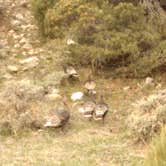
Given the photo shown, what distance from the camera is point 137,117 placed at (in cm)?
514

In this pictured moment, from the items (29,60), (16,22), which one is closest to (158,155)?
(29,60)

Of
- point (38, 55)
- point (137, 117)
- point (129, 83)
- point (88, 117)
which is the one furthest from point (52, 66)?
point (137, 117)

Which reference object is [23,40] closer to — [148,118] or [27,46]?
[27,46]

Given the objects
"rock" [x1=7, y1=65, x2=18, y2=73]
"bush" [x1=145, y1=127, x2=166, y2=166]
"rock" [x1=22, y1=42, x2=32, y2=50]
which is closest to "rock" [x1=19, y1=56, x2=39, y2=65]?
"rock" [x1=7, y1=65, x2=18, y2=73]

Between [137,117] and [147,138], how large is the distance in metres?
0.24

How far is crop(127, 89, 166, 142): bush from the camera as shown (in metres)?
4.98

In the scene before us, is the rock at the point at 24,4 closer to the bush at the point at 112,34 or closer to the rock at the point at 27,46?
the rock at the point at 27,46

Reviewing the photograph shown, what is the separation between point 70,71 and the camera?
21.8ft

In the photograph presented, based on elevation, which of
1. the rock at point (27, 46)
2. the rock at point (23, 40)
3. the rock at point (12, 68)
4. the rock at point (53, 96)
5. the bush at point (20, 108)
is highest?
the bush at point (20, 108)

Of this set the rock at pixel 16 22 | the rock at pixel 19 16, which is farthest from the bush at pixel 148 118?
the rock at pixel 19 16

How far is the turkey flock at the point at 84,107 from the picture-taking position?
17.6 ft

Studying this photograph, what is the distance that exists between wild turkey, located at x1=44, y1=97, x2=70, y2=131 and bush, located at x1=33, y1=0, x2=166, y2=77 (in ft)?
3.95

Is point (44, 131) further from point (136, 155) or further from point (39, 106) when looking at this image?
point (136, 155)

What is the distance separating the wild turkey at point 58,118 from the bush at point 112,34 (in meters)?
1.20
